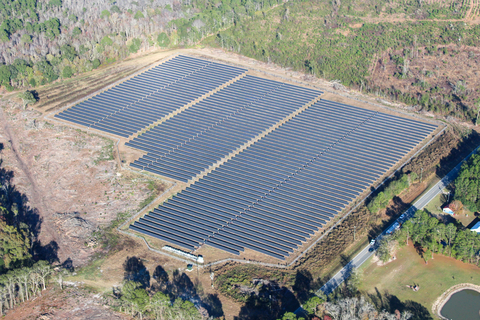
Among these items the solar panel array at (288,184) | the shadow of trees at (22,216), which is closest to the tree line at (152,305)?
the solar panel array at (288,184)

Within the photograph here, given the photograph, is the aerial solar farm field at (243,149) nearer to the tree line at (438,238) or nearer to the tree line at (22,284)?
the tree line at (438,238)

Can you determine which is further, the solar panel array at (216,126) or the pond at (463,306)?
the solar panel array at (216,126)

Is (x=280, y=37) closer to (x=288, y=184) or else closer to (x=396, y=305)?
(x=288, y=184)

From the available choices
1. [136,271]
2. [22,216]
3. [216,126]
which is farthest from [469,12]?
[22,216]

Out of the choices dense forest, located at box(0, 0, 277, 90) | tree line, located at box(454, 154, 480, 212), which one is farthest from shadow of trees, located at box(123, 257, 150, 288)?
dense forest, located at box(0, 0, 277, 90)

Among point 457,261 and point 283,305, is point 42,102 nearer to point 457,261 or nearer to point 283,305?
point 283,305

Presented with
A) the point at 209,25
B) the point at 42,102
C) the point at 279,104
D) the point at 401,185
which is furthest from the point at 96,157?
the point at 209,25
